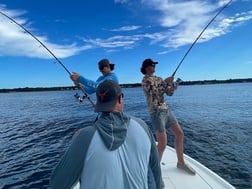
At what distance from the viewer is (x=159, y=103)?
437cm

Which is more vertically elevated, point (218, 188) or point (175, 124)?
point (175, 124)

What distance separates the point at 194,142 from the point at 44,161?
6958 millimetres

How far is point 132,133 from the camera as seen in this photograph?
67.3 inches

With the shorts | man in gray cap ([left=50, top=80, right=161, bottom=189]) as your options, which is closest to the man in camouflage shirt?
the shorts

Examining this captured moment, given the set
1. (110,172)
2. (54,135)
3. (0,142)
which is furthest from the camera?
(54,135)

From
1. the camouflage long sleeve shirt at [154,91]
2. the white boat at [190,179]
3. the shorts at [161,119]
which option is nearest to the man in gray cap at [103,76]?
the camouflage long sleeve shirt at [154,91]

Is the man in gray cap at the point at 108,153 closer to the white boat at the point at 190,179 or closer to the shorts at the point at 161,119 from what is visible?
the shorts at the point at 161,119

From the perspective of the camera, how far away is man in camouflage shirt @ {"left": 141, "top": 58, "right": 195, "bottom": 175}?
4.27m

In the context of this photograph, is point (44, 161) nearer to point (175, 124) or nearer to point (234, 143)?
point (175, 124)

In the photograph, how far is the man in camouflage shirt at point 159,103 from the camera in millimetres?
4273

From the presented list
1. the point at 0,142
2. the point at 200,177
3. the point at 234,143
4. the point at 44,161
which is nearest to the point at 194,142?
the point at 234,143

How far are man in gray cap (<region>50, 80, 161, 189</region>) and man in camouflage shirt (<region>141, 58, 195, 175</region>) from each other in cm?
252

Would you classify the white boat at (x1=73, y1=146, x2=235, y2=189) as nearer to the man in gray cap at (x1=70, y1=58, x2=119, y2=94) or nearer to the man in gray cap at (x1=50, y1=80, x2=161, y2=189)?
the man in gray cap at (x1=70, y1=58, x2=119, y2=94)

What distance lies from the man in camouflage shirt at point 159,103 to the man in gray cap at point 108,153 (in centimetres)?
252
